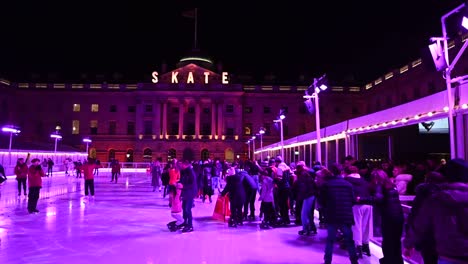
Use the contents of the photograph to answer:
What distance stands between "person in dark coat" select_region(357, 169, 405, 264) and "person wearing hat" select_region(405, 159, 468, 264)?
131cm

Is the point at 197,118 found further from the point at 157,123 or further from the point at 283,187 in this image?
the point at 283,187

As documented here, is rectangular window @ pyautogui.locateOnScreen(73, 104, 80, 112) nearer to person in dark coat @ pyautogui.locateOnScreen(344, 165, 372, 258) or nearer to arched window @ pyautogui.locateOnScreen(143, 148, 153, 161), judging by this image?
arched window @ pyautogui.locateOnScreen(143, 148, 153, 161)

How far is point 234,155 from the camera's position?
227ft

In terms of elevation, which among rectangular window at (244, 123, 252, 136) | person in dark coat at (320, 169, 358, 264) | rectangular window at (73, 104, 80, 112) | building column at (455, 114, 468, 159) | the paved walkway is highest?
Result: rectangular window at (73, 104, 80, 112)

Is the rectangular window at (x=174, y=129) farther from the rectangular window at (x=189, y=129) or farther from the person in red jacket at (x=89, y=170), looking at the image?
the person in red jacket at (x=89, y=170)

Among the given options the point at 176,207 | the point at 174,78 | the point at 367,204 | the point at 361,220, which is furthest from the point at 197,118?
the point at 367,204

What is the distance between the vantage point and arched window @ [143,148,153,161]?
68750 millimetres

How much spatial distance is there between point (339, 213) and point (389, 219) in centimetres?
101

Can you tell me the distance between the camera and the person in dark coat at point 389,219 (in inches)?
196

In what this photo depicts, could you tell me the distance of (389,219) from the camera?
199 inches

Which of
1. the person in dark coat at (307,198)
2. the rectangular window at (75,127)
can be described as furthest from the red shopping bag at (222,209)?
the rectangular window at (75,127)

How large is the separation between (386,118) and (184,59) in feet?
230

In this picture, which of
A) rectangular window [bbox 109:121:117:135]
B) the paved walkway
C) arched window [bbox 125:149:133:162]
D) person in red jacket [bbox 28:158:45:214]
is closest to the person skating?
the paved walkway

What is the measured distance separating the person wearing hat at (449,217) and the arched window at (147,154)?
220 ft
